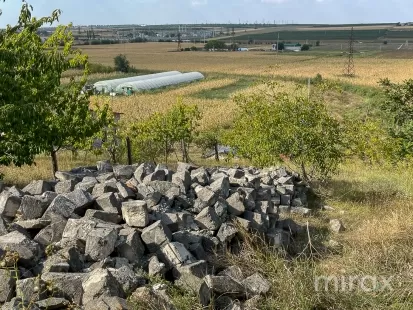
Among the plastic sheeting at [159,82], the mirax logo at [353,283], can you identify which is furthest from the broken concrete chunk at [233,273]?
the plastic sheeting at [159,82]

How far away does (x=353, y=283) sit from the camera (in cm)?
605

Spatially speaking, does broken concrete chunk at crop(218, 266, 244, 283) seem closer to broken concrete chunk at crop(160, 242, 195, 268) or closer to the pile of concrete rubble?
the pile of concrete rubble

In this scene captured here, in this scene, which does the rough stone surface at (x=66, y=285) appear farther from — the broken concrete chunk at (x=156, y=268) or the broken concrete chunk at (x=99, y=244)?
the broken concrete chunk at (x=156, y=268)

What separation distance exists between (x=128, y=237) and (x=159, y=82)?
39.9 meters

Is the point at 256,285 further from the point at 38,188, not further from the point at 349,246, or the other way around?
the point at 38,188

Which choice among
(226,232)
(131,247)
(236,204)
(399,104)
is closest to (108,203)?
(131,247)

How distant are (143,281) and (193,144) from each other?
1732 centimetres

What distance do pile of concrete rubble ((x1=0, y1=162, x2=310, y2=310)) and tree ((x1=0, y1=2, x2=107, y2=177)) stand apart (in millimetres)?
1155

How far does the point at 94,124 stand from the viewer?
476 inches

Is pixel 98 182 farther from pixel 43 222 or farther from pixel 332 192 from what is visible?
pixel 332 192

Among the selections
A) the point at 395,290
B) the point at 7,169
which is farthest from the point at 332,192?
the point at 7,169

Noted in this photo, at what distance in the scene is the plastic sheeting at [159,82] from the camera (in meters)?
41.5

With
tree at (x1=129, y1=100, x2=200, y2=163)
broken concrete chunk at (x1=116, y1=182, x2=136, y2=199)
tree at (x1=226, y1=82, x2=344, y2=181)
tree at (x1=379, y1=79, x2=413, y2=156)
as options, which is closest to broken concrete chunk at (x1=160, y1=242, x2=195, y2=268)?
broken concrete chunk at (x1=116, y1=182, x2=136, y2=199)

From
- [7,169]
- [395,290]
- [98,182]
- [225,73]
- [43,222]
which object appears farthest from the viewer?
[225,73]
